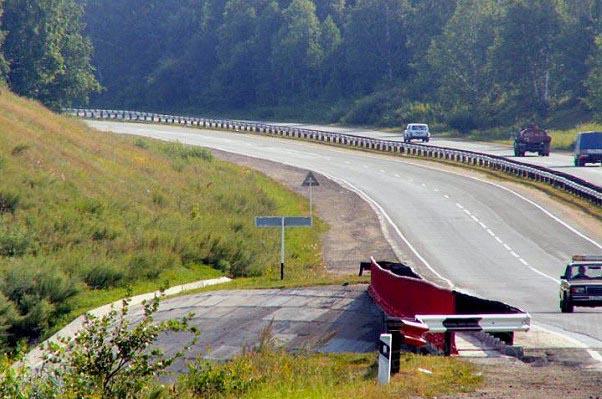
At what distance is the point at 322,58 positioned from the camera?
134 meters

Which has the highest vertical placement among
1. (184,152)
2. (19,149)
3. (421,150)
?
(19,149)

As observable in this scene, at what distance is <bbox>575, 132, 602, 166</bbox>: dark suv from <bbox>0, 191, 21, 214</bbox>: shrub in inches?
1442


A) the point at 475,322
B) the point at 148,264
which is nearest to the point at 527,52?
the point at 148,264

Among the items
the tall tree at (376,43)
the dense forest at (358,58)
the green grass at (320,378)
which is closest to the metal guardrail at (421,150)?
the dense forest at (358,58)

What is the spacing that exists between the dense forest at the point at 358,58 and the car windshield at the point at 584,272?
63.4 meters

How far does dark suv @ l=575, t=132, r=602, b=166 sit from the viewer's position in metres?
62.3

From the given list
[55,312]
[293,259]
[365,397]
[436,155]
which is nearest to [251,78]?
[436,155]

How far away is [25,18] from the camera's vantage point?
3366 inches

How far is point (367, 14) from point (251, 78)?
65.9ft

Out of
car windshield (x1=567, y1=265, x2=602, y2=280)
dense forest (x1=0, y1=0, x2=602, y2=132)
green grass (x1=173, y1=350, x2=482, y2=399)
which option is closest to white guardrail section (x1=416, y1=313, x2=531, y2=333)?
green grass (x1=173, y1=350, x2=482, y2=399)

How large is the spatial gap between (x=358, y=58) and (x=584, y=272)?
107 m

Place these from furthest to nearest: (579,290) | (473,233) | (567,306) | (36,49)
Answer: (36,49) < (473,233) < (567,306) < (579,290)

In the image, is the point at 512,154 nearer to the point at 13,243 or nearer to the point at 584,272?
the point at 13,243

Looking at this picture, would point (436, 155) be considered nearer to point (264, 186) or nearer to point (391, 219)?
point (264, 186)
